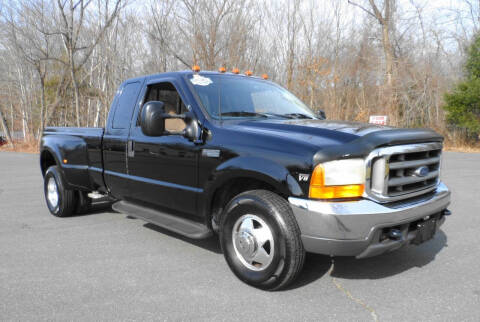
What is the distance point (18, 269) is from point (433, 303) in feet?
12.0

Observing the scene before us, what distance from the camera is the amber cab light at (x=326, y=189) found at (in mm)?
2715

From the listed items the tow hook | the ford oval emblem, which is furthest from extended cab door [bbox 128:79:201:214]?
the ford oval emblem

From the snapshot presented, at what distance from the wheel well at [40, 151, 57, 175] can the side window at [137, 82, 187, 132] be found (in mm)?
2663

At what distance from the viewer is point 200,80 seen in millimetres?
3977

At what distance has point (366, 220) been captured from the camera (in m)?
2.68

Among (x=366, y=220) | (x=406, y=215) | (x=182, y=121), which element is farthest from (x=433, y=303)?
(x=182, y=121)

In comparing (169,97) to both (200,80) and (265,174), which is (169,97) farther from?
(265,174)

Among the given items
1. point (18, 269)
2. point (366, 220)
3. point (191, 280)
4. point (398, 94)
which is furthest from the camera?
point (398, 94)

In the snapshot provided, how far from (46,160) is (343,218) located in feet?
17.7

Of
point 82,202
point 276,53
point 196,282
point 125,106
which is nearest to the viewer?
point 196,282

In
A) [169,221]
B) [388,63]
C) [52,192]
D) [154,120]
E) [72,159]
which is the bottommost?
[52,192]

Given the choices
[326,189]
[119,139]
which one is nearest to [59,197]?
[119,139]

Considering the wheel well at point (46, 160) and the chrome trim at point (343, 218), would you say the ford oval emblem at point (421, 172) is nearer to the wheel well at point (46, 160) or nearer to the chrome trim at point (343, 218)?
the chrome trim at point (343, 218)

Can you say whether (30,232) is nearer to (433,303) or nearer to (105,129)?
(105,129)
